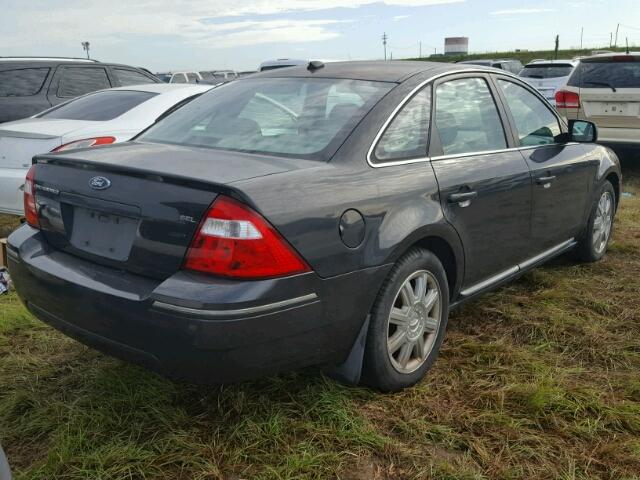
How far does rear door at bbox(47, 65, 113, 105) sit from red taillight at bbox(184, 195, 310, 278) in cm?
645

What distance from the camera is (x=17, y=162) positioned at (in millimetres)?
5359

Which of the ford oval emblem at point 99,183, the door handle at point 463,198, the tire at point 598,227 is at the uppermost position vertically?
the ford oval emblem at point 99,183

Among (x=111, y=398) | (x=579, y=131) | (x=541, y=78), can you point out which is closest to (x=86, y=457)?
(x=111, y=398)

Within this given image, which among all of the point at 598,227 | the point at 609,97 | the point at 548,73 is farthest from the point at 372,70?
the point at 548,73

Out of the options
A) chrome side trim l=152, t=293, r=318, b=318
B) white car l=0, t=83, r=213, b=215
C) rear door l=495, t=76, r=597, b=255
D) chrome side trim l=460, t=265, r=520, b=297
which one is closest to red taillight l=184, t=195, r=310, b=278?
chrome side trim l=152, t=293, r=318, b=318

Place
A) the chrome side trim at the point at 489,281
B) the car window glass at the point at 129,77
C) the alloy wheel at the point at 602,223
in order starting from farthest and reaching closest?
the car window glass at the point at 129,77 → the alloy wheel at the point at 602,223 → the chrome side trim at the point at 489,281

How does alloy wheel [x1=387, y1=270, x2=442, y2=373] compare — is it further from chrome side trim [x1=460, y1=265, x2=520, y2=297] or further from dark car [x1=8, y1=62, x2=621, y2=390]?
chrome side trim [x1=460, y1=265, x2=520, y2=297]

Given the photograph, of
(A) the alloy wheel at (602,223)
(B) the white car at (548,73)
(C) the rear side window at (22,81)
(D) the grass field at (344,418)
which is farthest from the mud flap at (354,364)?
(B) the white car at (548,73)

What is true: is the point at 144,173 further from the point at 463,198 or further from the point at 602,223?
the point at 602,223

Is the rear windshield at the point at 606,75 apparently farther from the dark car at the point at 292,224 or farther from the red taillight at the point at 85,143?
the red taillight at the point at 85,143

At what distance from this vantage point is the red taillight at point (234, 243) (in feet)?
7.17

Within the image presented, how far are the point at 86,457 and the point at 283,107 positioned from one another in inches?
69.4

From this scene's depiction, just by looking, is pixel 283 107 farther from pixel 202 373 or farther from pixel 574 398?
pixel 574 398

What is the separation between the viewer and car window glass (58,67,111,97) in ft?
26.2
